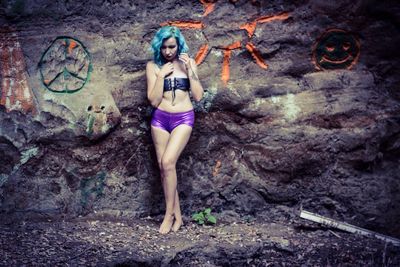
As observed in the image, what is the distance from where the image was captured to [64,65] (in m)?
3.87

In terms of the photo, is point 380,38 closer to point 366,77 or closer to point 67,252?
point 366,77

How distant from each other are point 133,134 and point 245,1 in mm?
1553

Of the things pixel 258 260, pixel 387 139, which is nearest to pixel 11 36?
pixel 258 260

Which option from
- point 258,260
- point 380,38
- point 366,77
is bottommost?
point 258,260

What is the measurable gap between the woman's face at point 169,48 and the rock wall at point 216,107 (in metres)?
0.41

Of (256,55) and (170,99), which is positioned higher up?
(256,55)

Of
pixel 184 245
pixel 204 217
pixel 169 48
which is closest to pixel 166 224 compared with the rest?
pixel 184 245

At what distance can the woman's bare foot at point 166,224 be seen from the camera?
363 cm

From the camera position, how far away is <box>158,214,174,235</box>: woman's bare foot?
11.9 ft

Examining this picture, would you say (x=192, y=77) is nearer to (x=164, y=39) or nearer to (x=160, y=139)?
(x=164, y=39)

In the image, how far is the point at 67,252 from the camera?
3.17 m

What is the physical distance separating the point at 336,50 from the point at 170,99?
A: 156 centimetres

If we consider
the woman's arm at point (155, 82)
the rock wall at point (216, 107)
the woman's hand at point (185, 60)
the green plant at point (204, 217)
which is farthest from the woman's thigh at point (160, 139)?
the green plant at point (204, 217)

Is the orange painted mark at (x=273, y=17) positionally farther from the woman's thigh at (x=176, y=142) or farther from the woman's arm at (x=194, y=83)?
the woman's thigh at (x=176, y=142)
